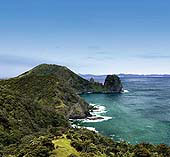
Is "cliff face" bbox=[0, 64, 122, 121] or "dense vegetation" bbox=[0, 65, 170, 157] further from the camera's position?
"cliff face" bbox=[0, 64, 122, 121]

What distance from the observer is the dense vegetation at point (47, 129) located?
29.6 metres

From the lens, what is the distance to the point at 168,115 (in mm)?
101375

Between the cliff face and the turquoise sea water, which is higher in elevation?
the cliff face

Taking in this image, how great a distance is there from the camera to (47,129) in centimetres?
5578

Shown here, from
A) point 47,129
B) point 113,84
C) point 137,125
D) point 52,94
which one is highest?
point 113,84

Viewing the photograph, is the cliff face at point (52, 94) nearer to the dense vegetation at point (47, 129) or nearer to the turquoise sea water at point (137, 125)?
the dense vegetation at point (47, 129)

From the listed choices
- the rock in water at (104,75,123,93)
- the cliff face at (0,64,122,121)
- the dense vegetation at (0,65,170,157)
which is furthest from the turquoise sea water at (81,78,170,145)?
the rock in water at (104,75,123,93)

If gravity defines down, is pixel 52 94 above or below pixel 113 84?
below

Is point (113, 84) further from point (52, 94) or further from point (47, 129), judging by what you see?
point (47, 129)

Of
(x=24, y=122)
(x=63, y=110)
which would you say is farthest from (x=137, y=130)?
(x=24, y=122)

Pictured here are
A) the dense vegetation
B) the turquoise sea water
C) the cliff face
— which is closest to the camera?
the dense vegetation

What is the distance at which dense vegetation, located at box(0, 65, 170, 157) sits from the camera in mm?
29562

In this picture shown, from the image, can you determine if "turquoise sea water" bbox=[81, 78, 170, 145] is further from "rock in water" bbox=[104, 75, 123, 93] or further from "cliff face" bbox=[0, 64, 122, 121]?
"rock in water" bbox=[104, 75, 123, 93]

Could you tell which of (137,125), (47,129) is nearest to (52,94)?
(137,125)
